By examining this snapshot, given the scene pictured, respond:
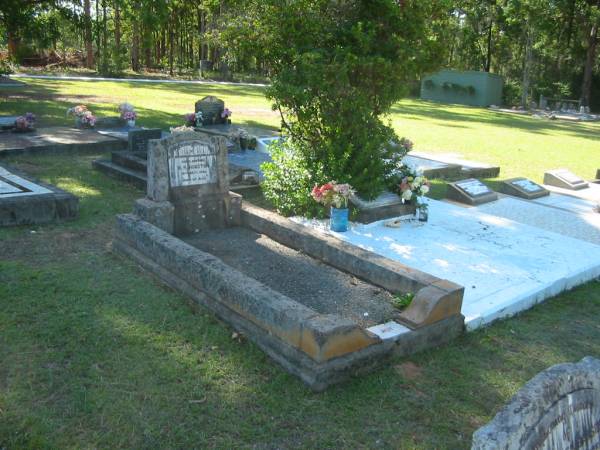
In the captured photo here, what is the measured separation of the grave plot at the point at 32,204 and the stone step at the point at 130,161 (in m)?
2.01

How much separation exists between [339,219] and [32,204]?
3.83 metres

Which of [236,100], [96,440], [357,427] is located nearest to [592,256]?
[357,427]

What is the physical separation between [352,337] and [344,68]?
13.8ft

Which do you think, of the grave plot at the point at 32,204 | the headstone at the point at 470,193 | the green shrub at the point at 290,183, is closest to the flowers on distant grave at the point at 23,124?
the grave plot at the point at 32,204

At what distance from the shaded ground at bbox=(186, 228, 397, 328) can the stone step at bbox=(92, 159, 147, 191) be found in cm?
261

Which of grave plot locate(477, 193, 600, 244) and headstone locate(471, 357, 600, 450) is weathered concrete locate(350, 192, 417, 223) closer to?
grave plot locate(477, 193, 600, 244)

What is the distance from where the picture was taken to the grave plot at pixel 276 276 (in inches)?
→ 164

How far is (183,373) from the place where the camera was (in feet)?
13.2

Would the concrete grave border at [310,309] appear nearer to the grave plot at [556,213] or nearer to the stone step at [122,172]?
the stone step at [122,172]

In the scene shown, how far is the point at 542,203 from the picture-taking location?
1012 cm

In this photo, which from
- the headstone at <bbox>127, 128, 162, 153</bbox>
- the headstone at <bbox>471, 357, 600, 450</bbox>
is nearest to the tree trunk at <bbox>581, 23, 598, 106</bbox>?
the headstone at <bbox>127, 128, 162, 153</bbox>

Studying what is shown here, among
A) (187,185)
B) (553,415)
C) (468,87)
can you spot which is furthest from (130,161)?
(468,87)

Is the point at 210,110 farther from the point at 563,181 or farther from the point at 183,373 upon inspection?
the point at 183,373

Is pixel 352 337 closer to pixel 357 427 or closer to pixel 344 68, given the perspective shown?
pixel 357 427
